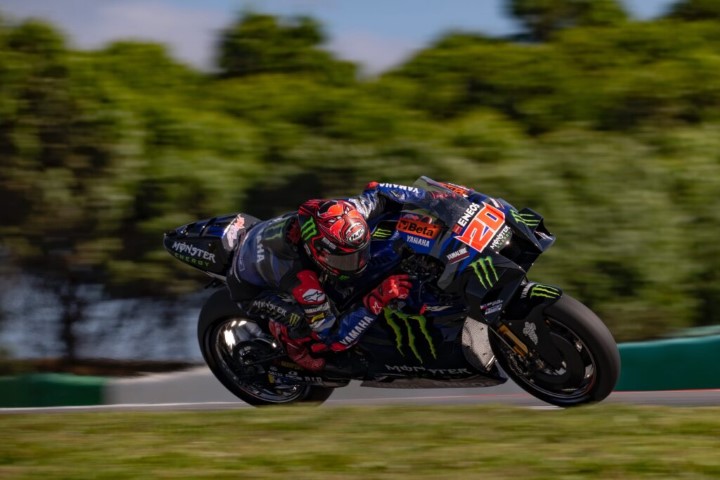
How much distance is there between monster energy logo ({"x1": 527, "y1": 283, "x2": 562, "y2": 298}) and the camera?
21.7ft

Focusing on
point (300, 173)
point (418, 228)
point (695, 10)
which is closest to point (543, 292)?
point (418, 228)

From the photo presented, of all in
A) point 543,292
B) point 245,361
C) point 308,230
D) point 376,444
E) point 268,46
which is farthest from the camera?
point 268,46

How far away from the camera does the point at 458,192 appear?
Result: 7047 millimetres

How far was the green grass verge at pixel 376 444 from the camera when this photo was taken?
556 centimetres

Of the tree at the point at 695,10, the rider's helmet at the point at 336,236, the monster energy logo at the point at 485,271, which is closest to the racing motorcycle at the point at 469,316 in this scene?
the monster energy logo at the point at 485,271

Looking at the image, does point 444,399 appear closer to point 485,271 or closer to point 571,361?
point 571,361

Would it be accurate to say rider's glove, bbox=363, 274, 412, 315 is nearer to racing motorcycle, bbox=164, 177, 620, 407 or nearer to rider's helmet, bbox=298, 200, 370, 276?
racing motorcycle, bbox=164, 177, 620, 407

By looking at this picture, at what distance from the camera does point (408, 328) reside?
23.8ft

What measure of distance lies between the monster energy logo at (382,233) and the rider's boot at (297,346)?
33.7 inches

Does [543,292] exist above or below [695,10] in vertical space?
below

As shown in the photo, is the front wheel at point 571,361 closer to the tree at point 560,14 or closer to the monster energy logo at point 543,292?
the monster energy logo at point 543,292

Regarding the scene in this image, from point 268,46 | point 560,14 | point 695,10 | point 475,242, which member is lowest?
point 475,242

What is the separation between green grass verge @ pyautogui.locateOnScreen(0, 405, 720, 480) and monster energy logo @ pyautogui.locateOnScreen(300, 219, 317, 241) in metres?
1.06

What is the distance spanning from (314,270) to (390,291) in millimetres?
623
